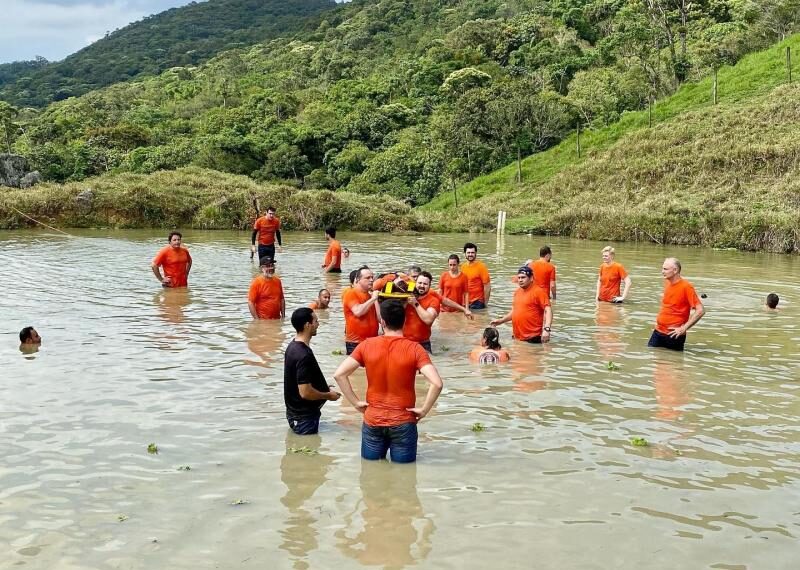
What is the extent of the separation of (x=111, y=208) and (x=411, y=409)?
3871cm

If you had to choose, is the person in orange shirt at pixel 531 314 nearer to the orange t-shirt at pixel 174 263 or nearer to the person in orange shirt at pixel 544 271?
the person in orange shirt at pixel 544 271

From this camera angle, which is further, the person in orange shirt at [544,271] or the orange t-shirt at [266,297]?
the person in orange shirt at [544,271]

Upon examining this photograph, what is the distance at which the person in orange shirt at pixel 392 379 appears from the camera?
6.57m

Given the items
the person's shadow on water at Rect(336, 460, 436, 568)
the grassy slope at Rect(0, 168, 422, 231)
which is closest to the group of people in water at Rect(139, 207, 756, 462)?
the person's shadow on water at Rect(336, 460, 436, 568)

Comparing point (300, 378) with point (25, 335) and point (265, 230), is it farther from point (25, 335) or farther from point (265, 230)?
point (265, 230)

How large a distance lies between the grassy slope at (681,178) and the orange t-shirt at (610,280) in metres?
16.6

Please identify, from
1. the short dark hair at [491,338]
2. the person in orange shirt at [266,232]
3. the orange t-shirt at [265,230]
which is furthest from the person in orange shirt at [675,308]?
the orange t-shirt at [265,230]

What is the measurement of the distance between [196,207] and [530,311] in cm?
3397

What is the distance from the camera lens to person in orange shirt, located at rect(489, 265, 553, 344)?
12.3m

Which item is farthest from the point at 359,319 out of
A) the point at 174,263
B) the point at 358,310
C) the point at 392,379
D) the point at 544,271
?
the point at 174,263

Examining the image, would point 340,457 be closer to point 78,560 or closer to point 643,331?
point 78,560

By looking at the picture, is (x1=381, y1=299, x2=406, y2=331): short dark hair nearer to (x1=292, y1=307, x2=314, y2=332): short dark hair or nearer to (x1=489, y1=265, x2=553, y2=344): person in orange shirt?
(x1=292, y1=307, x2=314, y2=332): short dark hair

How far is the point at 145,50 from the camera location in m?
168

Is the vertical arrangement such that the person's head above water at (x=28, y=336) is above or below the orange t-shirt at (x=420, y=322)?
below
